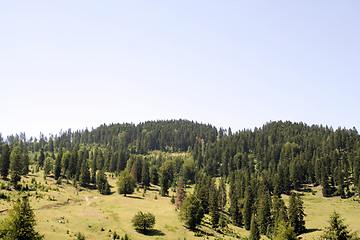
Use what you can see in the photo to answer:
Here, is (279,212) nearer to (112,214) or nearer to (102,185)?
(112,214)

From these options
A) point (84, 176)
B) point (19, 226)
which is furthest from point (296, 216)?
point (84, 176)

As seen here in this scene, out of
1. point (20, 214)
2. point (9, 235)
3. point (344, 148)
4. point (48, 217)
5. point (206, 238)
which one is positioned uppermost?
point (344, 148)

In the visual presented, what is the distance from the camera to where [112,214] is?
84.4m

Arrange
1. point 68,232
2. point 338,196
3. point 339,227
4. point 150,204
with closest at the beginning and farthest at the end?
1. point 339,227
2. point 68,232
3. point 150,204
4. point 338,196

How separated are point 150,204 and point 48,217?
41770 millimetres

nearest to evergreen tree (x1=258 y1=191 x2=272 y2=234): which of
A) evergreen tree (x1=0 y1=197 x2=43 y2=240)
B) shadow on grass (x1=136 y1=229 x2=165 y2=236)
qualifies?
shadow on grass (x1=136 y1=229 x2=165 y2=236)

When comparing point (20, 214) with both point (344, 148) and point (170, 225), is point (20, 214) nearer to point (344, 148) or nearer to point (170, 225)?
point (170, 225)

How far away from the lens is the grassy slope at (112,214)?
218 ft

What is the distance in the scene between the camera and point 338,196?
125 m

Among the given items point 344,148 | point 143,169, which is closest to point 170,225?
point 143,169

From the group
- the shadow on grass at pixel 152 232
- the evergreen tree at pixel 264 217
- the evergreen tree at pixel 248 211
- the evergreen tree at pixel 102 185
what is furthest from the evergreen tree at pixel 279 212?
the evergreen tree at pixel 102 185

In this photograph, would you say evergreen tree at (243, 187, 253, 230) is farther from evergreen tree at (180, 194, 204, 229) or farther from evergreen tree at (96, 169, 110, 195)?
evergreen tree at (96, 169, 110, 195)

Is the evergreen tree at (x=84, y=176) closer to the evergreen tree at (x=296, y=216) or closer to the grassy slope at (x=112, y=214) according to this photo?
the grassy slope at (x=112, y=214)

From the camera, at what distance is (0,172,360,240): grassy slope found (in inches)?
2616
